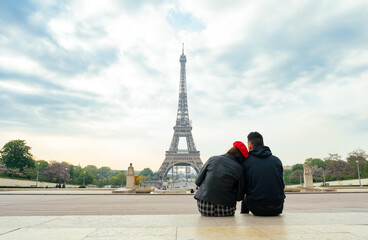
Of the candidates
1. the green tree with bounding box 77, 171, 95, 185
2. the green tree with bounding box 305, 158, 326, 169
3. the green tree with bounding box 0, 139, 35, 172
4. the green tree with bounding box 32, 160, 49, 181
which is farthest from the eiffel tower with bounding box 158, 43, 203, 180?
the green tree with bounding box 305, 158, 326, 169

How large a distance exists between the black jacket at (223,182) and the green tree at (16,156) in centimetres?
7527

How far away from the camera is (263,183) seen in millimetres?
5219

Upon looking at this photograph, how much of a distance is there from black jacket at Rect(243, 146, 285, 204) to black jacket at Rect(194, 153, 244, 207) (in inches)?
7.8

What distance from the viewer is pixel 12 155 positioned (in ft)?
222


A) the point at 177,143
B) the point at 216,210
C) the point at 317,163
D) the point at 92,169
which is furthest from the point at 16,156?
the point at 92,169

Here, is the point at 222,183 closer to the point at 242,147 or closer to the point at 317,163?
the point at 242,147

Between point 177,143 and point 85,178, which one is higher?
point 177,143

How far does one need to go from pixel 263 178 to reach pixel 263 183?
0.33 feet

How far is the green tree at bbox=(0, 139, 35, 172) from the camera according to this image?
6731 cm

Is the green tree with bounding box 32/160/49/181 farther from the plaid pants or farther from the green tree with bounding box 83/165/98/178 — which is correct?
the green tree with bounding box 83/165/98/178

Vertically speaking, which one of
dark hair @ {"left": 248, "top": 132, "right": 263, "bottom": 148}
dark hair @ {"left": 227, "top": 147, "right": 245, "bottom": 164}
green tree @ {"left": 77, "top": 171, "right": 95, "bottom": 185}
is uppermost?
dark hair @ {"left": 248, "top": 132, "right": 263, "bottom": 148}

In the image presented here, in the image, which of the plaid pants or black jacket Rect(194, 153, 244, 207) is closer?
black jacket Rect(194, 153, 244, 207)

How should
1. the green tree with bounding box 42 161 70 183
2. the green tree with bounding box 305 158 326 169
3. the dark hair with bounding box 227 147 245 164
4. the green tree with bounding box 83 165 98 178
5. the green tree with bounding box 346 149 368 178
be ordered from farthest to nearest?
1. the green tree with bounding box 83 165 98 178
2. the green tree with bounding box 305 158 326 169
3. the green tree with bounding box 42 161 70 183
4. the green tree with bounding box 346 149 368 178
5. the dark hair with bounding box 227 147 245 164

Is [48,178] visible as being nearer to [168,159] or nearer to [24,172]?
[24,172]
